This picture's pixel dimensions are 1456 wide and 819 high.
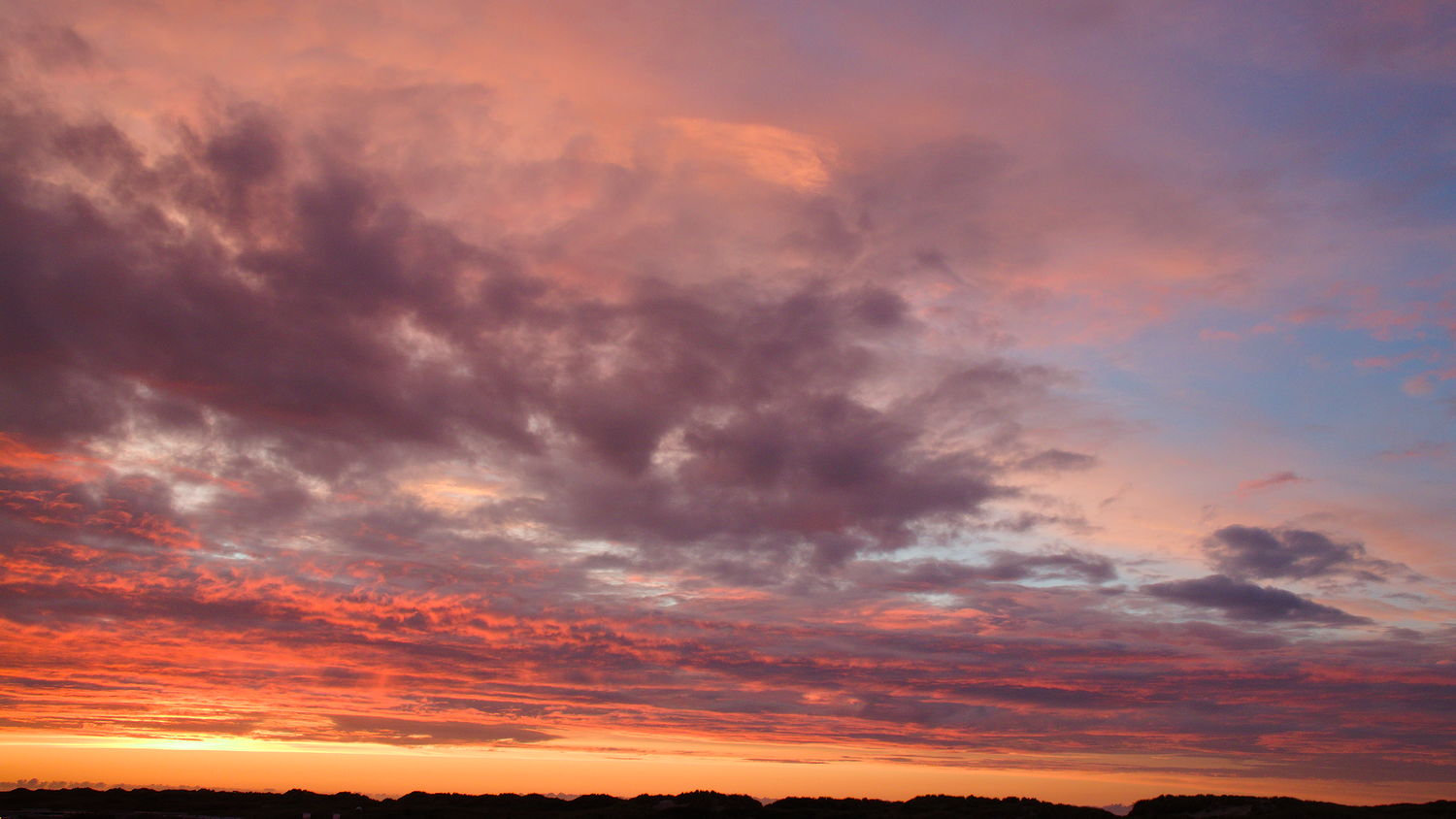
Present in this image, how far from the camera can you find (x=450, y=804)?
125 meters

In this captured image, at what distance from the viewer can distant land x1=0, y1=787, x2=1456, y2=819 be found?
83062 mm

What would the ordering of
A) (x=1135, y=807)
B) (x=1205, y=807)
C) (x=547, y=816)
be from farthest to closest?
1. (x=547, y=816)
2. (x=1135, y=807)
3. (x=1205, y=807)

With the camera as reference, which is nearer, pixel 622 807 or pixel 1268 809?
pixel 1268 809

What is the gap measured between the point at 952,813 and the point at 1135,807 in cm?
1955

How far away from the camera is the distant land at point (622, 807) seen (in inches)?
3270

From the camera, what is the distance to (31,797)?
12431cm

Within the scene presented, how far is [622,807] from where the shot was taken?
374ft

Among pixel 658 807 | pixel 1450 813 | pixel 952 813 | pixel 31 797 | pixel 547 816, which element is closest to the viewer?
pixel 1450 813

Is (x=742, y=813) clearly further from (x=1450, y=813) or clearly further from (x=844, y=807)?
(x=1450, y=813)

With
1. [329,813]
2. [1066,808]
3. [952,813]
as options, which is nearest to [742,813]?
[952,813]

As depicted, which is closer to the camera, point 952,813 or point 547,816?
point 952,813

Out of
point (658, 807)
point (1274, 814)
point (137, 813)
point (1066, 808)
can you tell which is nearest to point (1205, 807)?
point (1274, 814)

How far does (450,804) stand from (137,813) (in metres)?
36.7

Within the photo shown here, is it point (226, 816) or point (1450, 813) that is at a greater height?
point (1450, 813)
